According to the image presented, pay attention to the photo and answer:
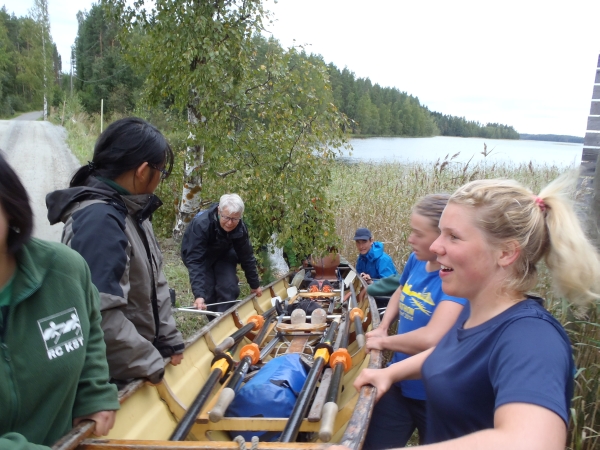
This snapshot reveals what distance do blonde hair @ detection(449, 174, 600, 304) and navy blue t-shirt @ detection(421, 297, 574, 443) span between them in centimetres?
9

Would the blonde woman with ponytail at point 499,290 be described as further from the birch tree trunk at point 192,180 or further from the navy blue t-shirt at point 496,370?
the birch tree trunk at point 192,180

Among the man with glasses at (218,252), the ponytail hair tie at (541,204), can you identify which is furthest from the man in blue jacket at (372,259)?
the ponytail hair tie at (541,204)

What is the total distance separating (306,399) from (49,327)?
1710 millimetres

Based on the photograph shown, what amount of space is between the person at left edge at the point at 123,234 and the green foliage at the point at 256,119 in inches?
177

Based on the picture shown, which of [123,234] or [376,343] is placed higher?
[123,234]

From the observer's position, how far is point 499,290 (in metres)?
1.34

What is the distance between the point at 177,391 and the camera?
3.05 m

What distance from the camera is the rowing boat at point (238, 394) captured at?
73.8 inches

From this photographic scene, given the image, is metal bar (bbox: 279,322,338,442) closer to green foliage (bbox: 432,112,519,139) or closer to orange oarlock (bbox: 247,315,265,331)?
orange oarlock (bbox: 247,315,265,331)

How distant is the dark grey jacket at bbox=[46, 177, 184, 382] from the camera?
1899 mm

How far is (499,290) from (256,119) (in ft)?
22.3

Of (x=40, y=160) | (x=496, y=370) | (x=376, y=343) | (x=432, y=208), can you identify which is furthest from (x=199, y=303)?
(x=40, y=160)

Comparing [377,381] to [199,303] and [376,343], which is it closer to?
[376,343]

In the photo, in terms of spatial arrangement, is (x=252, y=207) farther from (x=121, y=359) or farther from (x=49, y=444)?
(x=49, y=444)
